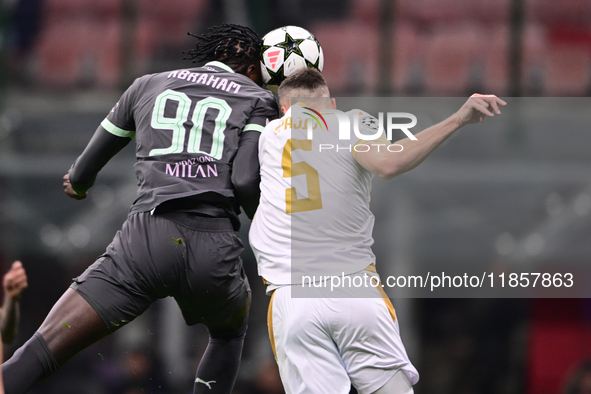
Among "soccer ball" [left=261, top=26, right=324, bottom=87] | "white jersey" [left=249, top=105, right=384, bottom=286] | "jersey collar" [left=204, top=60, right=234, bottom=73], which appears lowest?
"white jersey" [left=249, top=105, right=384, bottom=286]

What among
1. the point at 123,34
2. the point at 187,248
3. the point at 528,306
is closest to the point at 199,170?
the point at 187,248

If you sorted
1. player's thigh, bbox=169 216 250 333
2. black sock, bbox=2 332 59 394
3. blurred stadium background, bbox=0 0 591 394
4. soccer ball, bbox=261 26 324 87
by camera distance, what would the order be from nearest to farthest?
black sock, bbox=2 332 59 394 < player's thigh, bbox=169 216 250 333 < soccer ball, bbox=261 26 324 87 < blurred stadium background, bbox=0 0 591 394

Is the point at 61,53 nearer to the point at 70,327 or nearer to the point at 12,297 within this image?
the point at 70,327

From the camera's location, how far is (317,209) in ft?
7.92

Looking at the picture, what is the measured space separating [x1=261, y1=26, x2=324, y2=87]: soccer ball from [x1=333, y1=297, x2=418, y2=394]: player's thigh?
1.35m

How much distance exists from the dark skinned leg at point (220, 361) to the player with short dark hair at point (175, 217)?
0.8 inches

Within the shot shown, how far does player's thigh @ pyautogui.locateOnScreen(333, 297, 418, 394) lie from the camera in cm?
224

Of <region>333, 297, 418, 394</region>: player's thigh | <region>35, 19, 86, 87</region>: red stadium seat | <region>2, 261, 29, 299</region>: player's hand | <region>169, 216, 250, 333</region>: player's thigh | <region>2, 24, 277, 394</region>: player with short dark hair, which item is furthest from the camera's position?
<region>35, 19, 86, 87</region>: red stadium seat

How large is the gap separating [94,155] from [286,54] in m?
1.04

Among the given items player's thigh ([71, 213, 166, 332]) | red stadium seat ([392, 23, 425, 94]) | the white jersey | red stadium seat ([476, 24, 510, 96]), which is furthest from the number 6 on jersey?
red stadium seat ([476, 24, 510, 96])

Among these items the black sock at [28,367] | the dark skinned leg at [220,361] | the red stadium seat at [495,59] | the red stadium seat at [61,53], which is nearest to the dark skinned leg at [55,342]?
the black sock at [28,367]

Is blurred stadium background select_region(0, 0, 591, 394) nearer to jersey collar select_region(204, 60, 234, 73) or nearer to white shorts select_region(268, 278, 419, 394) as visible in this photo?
jersey collar select_region(204, 60, 234, 73)

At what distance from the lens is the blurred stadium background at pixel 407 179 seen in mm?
6871

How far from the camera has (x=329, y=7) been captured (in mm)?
8156
